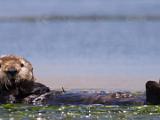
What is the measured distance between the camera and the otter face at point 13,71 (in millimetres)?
9727

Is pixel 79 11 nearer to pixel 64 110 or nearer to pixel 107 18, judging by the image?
pixel 107 18

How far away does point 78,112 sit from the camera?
897 centimetres

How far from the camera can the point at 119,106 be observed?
30.5 feet

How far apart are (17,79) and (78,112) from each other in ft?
3.60

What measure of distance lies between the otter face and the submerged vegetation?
382mm

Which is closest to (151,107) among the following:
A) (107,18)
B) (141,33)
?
(141,33)

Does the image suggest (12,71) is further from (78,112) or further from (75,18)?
(75,18)

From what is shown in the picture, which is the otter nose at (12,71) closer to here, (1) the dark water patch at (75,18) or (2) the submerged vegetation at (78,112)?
(2) the submerged vegetation at (78,112)

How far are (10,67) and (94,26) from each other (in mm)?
12713

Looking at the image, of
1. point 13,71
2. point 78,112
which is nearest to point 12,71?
point 13,71

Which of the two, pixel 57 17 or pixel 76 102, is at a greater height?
pixel 57 17

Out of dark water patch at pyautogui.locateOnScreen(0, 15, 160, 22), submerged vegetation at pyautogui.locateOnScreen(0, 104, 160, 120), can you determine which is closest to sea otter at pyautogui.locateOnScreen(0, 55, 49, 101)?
submerged vegetation at pyautogui.locateOnScreen(0, 104, 160, 120)

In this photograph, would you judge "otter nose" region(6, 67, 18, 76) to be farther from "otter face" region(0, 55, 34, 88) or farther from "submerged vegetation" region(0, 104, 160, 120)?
"submerged vegetation" region(0, 104, 160, 120)

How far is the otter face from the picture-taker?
9727 millimetres
